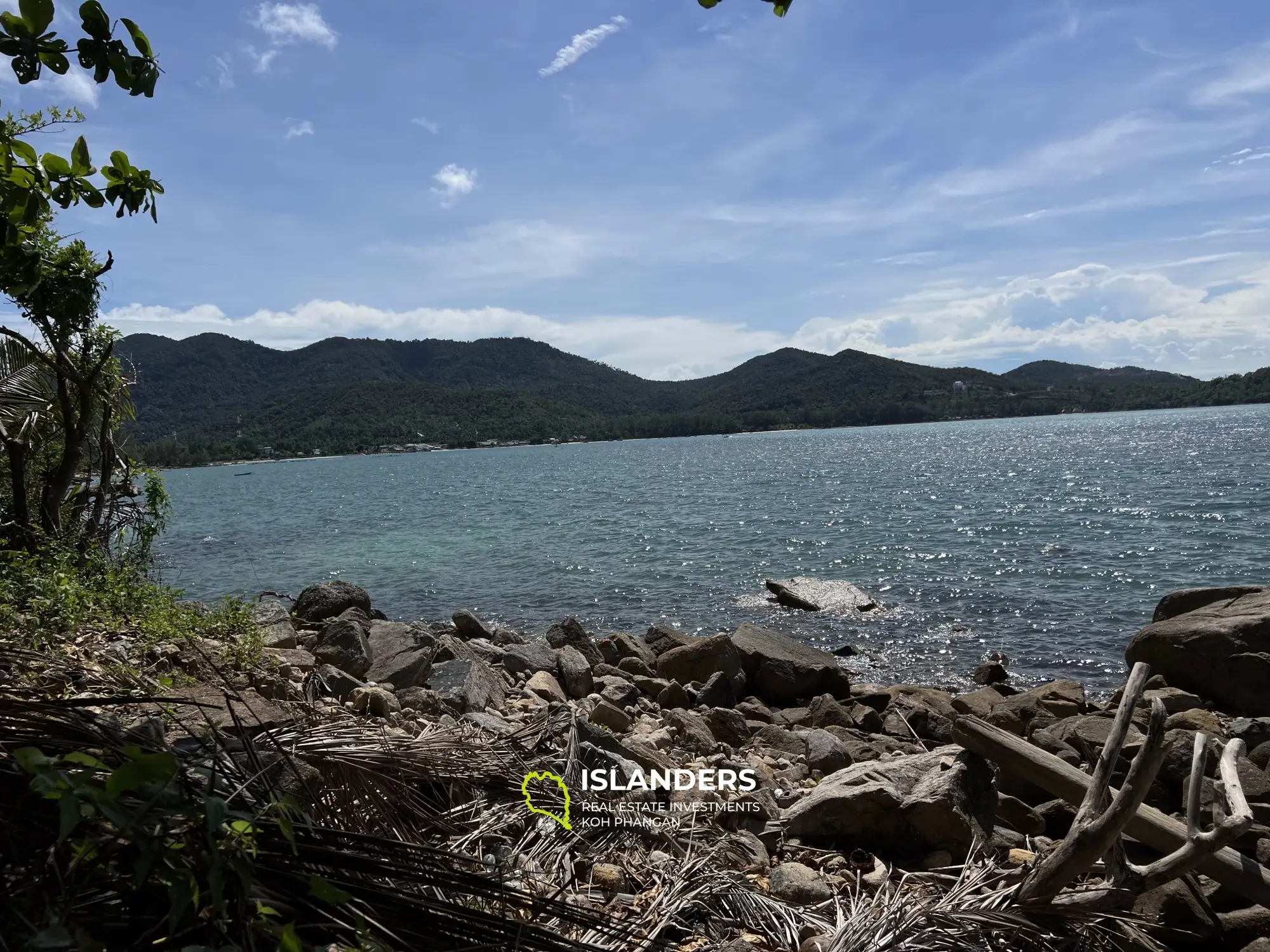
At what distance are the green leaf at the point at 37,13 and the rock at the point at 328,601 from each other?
12165mm

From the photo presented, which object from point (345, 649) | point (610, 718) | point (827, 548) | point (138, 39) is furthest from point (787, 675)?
point (827, 548)

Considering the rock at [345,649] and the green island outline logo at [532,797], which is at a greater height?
the green island outline logo at [532,797]

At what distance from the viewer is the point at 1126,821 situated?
3.18m

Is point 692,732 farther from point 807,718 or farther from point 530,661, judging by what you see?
point 530,661

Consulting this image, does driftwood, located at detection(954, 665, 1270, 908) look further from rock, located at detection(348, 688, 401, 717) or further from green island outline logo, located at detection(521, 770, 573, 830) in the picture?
rock, located at detection(348, 688, 401, 717)

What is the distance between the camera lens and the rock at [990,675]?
12656mm

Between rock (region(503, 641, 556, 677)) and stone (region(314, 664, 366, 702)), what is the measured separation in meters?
3.13

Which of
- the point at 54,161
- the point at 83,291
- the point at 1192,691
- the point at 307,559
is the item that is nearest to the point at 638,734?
the point at 83,291

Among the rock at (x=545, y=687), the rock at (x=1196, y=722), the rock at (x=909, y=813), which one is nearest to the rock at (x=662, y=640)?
the rock at (x=545, y=687)

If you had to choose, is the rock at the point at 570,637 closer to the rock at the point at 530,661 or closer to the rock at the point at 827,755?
the rock at the point at 530,661

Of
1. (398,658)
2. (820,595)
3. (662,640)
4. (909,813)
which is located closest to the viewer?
(909,813)

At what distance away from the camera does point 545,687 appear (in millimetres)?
9742

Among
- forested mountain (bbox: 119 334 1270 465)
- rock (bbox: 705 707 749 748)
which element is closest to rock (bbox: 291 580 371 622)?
rock (bbox: 705 707 749 748)

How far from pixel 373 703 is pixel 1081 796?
543 cm
